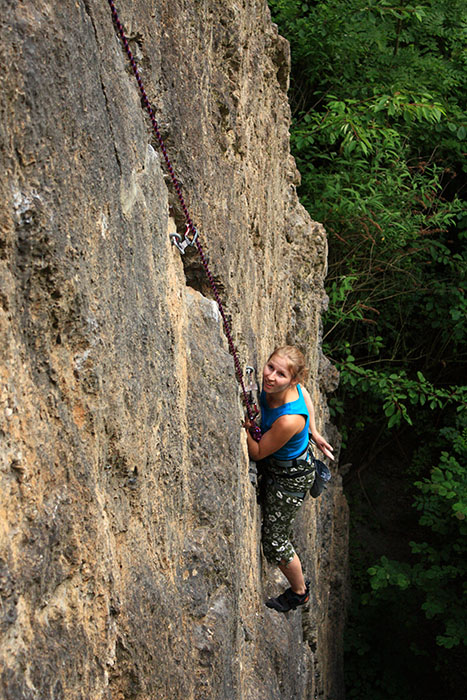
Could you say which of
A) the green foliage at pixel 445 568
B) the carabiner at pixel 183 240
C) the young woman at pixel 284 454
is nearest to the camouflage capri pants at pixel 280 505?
the young woman at pixel 284 454

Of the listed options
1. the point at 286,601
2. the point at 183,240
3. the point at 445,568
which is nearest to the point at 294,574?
the point at 286,601

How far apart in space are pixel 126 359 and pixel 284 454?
5.40 feet

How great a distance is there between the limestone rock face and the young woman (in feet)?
0.52

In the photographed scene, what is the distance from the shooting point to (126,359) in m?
1.88

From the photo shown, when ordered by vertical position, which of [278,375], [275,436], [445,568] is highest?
[278,375]

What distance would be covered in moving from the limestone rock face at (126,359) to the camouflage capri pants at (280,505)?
15 centimetres

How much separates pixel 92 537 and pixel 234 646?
4.41ft

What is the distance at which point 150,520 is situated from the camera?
2045 mm

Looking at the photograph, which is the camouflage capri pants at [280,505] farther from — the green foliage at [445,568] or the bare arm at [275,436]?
the green foliage at [445,568]

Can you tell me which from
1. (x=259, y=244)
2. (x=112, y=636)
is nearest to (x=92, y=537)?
(x=112, y=636)

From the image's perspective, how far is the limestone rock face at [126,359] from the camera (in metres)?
1.39

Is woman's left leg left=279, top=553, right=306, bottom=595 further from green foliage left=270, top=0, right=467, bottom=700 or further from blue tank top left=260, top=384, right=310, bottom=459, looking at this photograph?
green foliage left=270, top=0, right=467, bottom=700

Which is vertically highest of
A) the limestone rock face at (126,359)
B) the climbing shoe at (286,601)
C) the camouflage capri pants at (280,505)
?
the limestone rock face at (126,359)

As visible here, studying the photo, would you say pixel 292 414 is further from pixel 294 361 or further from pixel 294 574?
pixel 294 574
